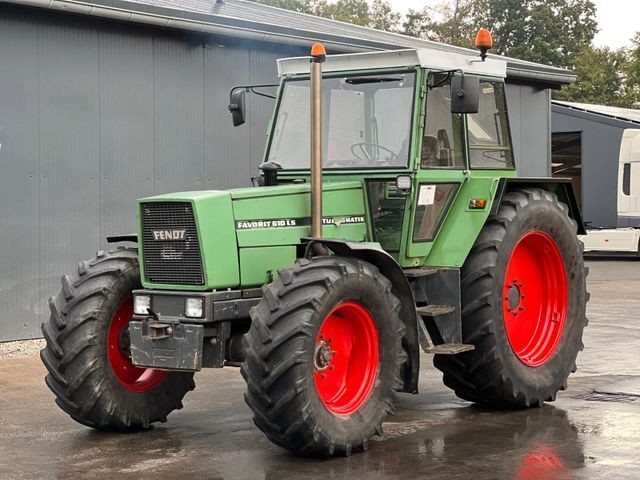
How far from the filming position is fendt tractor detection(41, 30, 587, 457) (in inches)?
282

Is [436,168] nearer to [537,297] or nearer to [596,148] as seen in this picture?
[537,297]

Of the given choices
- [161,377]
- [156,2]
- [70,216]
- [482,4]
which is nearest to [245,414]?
[161,377]

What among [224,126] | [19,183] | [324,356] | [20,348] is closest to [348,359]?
[324,356]

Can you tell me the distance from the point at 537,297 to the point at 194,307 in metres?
3.29

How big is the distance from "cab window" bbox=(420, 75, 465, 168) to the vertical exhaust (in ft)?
3.08

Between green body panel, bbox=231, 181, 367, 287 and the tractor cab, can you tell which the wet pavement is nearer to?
green body panel, bbox=231, 181, 367, 287

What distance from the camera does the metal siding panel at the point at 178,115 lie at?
13.9 m

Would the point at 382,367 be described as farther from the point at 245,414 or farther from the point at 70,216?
the point at 70,216

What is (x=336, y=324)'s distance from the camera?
24.5ft

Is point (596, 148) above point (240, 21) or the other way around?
the other way around

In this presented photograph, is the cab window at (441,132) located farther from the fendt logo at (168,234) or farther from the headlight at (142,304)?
the headlight at (142,304)

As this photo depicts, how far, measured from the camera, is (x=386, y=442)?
7590 mm

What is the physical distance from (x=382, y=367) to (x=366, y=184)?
1.48 m

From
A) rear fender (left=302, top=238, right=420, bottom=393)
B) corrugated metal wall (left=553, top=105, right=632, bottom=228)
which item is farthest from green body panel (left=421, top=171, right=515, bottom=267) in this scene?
corrugated metal wall (left=553, top=105, right=632, bottom=228)
